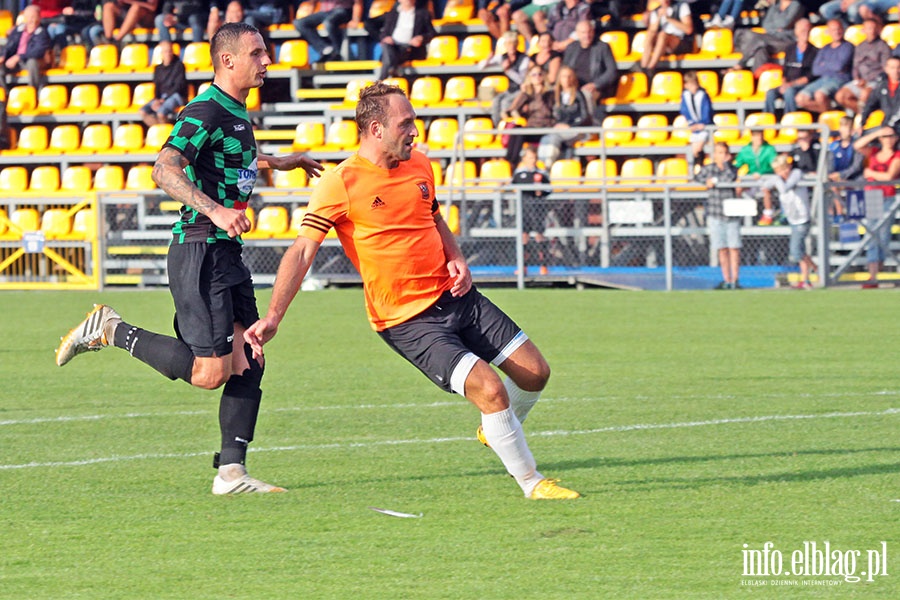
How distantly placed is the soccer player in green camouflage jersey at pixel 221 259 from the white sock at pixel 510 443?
44.8 inches

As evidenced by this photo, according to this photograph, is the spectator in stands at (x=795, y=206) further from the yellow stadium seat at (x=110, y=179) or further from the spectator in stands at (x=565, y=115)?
the yellow stadium seat at (x=110, y=179)

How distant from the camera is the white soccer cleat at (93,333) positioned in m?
7.34

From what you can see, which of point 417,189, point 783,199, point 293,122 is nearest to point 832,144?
point 783,199

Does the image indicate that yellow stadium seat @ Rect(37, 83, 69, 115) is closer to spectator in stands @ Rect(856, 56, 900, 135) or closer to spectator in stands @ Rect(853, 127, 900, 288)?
spectator in stands @ Rect(856, 56, 900, 135)

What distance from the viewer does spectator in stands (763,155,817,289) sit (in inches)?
752

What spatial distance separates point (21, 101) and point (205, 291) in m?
21.6

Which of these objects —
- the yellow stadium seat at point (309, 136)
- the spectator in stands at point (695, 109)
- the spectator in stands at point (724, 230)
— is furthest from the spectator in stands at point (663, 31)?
the yellow stadium seat at point (309, 136)

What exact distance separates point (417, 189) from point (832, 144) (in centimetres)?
1462

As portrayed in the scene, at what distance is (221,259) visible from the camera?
6.66 metres

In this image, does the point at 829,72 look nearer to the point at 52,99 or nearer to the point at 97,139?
the point at 97,139

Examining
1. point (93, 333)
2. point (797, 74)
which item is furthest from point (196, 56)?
point (93, 333)

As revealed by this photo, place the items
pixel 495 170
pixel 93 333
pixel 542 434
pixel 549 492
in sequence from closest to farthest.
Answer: pixel 549 492 → pixel 93 333 → pixel 542 434 → pixel 495 170

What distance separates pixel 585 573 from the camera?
5082 mm

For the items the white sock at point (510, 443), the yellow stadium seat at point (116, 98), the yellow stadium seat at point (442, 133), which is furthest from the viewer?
the yellow stadium seat at point (116, 98)
